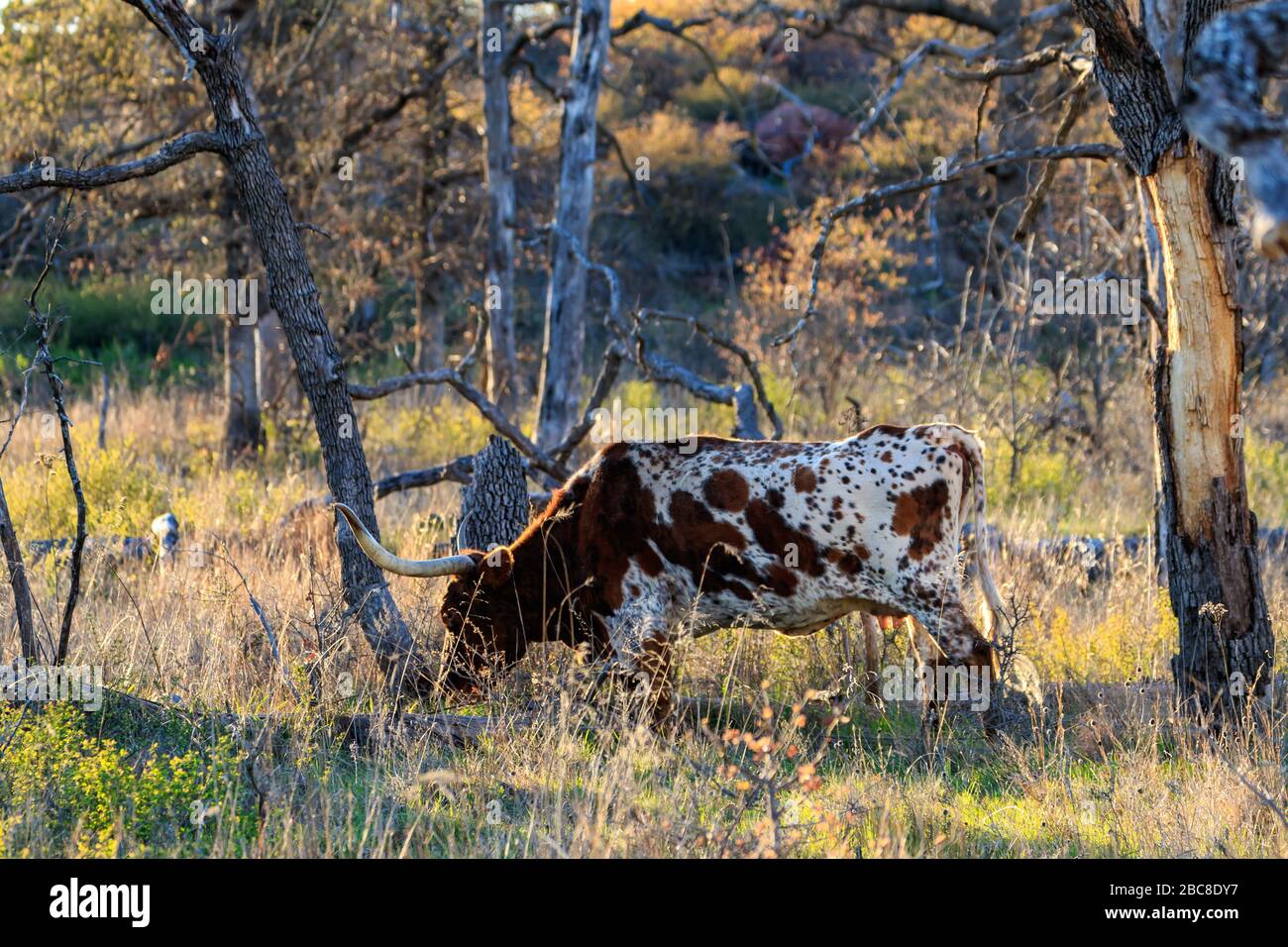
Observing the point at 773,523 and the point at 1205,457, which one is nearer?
the point at 1205,457

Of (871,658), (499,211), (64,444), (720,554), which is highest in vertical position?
(499,211)

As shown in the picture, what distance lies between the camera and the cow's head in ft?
21.1

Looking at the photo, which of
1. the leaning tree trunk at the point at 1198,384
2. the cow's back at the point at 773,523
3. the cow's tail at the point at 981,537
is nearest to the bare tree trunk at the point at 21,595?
the cow's back at the point at 773,523

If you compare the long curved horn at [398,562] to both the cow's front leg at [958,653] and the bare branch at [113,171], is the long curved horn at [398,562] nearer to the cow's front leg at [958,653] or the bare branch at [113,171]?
the bare branch at [113,171]

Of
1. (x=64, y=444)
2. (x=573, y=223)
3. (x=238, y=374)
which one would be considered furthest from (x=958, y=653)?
(x=238, y=374)

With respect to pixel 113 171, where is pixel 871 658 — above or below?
below

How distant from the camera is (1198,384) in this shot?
→ 5.88 meters

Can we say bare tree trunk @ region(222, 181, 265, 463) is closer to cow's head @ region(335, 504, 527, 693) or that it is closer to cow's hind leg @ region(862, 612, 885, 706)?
cow's head @ region(335, 504, 527, 693)

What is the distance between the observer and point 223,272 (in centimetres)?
1359

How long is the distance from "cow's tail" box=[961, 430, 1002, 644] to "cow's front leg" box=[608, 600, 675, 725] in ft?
5.03

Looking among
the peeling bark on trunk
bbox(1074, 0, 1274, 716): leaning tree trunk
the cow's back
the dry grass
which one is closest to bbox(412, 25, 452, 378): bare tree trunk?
the dry grass

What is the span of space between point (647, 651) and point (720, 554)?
589mm

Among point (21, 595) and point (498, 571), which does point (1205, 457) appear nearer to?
point (498, 571)

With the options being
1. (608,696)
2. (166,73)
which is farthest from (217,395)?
(608,696)
